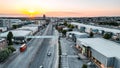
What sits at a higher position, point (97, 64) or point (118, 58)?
point (118, 58)

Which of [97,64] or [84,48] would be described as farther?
[84,48]

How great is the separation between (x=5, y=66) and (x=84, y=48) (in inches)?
805

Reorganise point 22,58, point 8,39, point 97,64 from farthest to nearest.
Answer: point 8,39 < point 22,58 < point 97,64

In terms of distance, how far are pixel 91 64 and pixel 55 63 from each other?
24.3 ft

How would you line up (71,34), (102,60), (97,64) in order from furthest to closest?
(71,34) → (97,64) → (102,60)

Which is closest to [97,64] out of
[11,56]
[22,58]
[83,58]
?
[83,58]

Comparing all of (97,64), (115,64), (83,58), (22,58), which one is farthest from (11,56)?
(115,64)

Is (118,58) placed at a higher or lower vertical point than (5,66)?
higher

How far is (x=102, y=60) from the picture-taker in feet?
121

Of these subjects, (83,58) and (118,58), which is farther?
(83,58)

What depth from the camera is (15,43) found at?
69125 millimetres

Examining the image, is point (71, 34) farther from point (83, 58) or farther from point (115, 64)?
point (115, 64)

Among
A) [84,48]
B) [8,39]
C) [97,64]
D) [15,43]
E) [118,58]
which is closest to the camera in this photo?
[118,58]

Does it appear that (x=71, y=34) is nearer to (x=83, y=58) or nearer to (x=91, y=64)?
(x=83, y=58)
